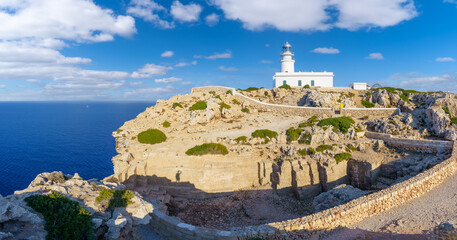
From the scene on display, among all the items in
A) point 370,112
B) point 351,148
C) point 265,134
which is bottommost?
point 351,148

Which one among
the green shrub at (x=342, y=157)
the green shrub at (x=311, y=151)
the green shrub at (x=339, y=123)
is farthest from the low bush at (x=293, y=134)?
the green shrub at (x=342, y=157)

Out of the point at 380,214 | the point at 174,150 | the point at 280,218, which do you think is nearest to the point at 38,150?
the point at 174,150

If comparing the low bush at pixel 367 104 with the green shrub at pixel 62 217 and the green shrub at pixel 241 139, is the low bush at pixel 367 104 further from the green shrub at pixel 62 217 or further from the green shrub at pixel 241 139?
the green shrub at pixel 62 217

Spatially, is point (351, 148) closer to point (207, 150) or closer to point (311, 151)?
point (311, 151)

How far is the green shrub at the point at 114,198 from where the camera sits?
44.6ft

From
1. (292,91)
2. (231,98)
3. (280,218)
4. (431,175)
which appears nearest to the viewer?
(431,175)

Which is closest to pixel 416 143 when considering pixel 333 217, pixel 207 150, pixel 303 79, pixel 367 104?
pixel 367 104

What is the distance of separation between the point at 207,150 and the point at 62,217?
1642 cm

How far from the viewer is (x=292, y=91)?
4731cm

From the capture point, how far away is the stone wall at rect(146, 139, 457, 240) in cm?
1230

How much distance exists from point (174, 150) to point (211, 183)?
19.3 ft

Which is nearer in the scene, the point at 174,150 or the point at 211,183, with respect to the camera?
the point at 211,183

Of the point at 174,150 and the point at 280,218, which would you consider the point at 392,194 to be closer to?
the point at 280,218

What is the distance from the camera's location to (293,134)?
28.2 m
